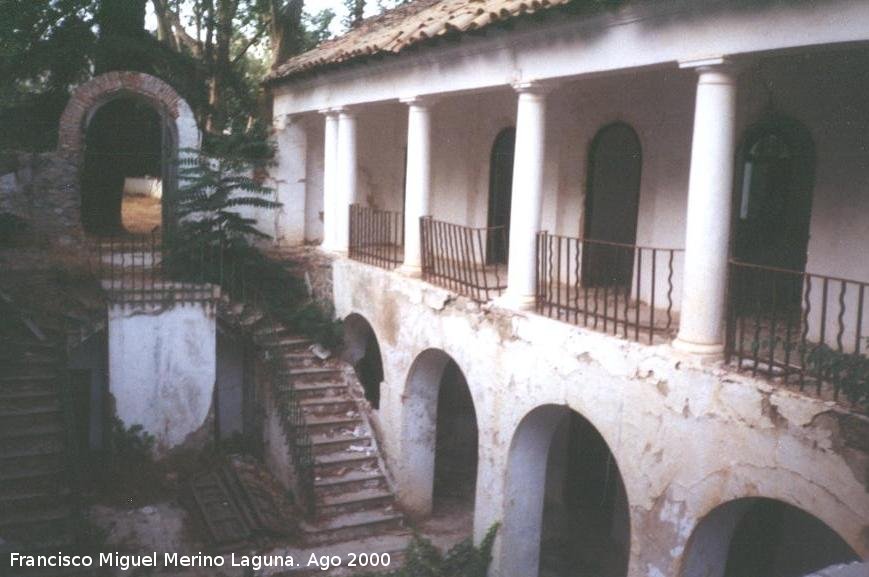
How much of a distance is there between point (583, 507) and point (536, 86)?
738 centimetres

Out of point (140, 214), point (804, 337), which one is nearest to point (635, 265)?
point (804, 337)

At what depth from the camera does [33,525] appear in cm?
929

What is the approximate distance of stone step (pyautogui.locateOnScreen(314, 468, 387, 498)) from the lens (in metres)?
11.9

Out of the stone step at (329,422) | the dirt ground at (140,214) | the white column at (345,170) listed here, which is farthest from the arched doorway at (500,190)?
the dirt ground at (140,214)

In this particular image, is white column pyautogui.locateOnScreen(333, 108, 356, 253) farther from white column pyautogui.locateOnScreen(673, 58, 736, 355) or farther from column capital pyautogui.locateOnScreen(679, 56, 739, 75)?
column capital pyautogui.locateOnScreen(679, 56, 739, 75)

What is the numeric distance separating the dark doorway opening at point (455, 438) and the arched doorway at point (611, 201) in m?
3.95

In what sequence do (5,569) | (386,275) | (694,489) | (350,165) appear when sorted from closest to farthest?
(694,489) < (5,569) < (386,275) < (350,165)

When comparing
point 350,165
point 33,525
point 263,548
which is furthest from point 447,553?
point 350,165

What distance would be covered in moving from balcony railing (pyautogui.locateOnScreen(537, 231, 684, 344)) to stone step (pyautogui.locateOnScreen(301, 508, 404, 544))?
4.47 m

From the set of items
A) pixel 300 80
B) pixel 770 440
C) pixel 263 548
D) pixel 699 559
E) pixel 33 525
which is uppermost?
pixel 300 80

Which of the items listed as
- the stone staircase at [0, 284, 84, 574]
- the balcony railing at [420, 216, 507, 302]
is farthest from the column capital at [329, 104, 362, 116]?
the stone staircase at [0, 284, 84, 574]

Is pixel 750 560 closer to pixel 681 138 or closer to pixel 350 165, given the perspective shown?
pixel 681 138

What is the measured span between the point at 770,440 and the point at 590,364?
227cm

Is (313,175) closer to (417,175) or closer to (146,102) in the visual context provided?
(146,102)
